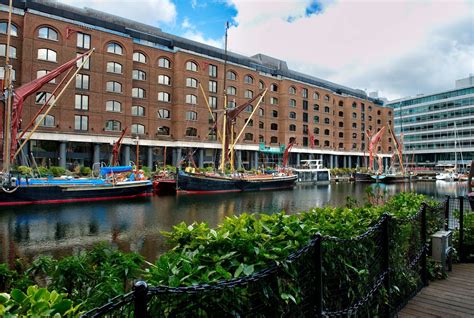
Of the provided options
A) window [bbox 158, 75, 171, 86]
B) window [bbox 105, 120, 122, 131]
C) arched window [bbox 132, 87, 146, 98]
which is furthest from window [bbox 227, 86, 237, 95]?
window [bbox 105, 120, 122, 131]

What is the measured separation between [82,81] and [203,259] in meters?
53.4

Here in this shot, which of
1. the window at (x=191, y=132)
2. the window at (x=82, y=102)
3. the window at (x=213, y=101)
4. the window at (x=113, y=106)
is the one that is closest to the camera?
the window at (x=82, y=102)

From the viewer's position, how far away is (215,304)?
282 cm

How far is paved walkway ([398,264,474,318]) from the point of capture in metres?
5.39

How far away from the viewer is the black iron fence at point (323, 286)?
267cm

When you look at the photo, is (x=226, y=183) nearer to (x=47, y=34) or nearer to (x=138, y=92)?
(x=138, y=92)

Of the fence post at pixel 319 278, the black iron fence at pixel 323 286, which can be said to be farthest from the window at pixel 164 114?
the fence post at pixel 319 278

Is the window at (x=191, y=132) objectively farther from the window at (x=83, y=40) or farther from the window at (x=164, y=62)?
the window at (x=83, y=40)

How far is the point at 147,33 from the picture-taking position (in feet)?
200

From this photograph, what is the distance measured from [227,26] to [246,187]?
86.2ft

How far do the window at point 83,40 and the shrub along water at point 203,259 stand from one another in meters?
52.6

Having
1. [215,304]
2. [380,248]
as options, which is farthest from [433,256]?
[215,304]

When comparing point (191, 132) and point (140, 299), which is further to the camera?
point (191, 132)

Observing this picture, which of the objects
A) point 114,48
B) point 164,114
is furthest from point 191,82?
point 114,48
